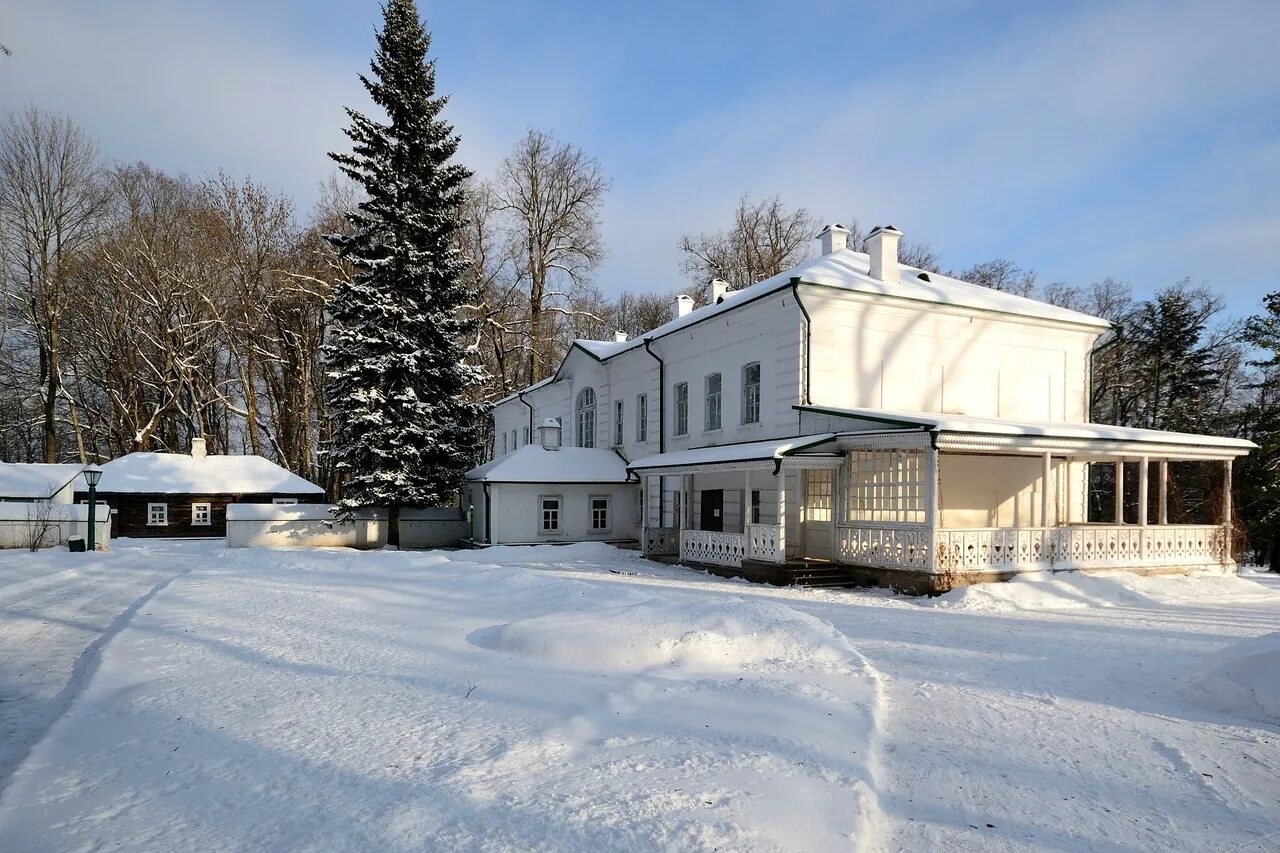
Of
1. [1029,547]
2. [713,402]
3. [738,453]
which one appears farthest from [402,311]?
[1029,547]

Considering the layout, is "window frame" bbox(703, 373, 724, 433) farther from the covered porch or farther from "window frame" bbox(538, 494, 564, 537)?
"window frame" bbox(538, 494, 564, 537)

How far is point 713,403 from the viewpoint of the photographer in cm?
2095

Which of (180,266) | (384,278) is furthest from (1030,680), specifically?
(180,266)

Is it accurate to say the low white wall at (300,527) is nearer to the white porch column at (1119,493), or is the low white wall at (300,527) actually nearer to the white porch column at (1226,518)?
the white porch column at (1119,493)

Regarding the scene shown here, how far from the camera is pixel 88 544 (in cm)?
2236

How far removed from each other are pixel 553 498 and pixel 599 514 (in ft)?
5.15

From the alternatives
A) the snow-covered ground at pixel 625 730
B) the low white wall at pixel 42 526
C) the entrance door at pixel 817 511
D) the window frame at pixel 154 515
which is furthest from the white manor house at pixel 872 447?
the window frame at pixel 154 515

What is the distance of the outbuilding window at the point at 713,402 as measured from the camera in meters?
20.7

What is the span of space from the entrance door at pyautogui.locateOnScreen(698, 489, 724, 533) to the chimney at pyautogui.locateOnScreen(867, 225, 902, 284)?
6.70m

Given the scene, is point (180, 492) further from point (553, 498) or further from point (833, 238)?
point (833, 238)

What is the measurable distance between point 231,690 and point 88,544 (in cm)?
1987

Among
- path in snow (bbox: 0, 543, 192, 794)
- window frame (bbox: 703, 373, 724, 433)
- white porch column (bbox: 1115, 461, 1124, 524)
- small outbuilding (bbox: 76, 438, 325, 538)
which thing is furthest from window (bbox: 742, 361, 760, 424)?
small outbuilding (bbox: 76, 438, 325, 538)

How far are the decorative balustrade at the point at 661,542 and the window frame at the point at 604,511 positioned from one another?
3668 mm

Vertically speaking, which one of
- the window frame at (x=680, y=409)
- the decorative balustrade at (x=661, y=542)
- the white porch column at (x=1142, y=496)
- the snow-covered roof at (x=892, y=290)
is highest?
the snow-covered roof at (x=892, y=290)
